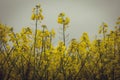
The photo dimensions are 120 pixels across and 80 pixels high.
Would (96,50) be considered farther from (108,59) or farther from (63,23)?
(63,23)

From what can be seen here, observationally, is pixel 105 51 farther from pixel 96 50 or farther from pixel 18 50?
pixel 18 50

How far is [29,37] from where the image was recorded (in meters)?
6.96

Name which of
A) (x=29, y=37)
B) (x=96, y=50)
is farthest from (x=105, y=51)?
(x=29, y=37)

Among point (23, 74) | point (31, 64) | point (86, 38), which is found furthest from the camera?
point (86, 38)

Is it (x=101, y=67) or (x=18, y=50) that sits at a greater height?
(x=18, y=50)

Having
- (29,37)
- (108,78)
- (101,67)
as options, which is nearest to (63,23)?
(29,37)

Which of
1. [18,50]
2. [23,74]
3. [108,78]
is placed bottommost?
[108,78]

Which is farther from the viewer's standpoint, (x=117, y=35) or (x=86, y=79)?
(x=117, y=35)

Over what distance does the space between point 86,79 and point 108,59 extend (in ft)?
2.87

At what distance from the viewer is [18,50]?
19.8ft

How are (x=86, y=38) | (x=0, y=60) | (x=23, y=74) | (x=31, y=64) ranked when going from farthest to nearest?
(x=86, y=38) → (x=0, y=60) → (x=31, y=64) → (x=23, y=74)

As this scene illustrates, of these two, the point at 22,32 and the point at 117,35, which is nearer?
the point at 22,32

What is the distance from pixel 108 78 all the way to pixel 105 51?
34.6 inches

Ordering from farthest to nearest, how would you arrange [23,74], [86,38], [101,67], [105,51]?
[86,38] → [105,51] → [101,67] → [23,74]
